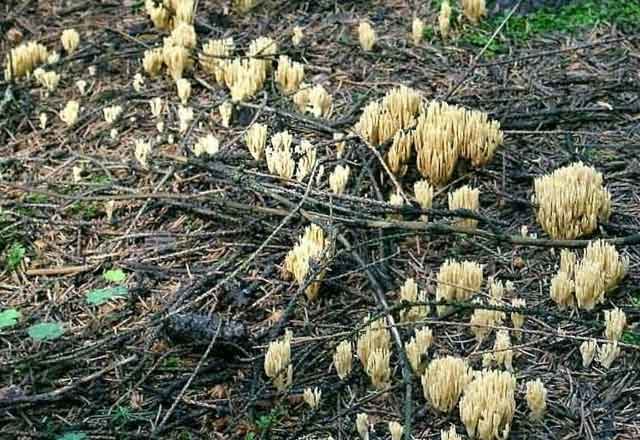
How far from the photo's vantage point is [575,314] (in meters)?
3.59

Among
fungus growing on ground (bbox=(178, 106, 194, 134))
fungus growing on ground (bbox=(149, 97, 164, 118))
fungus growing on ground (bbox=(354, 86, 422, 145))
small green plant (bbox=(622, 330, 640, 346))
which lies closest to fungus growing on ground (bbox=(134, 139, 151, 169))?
fungus growing on ground (bbox=(178, 106, 194, 134))

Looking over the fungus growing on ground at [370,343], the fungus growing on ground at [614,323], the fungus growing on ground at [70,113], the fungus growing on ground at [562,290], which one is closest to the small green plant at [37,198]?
the fungus growing on ground at [70,113]

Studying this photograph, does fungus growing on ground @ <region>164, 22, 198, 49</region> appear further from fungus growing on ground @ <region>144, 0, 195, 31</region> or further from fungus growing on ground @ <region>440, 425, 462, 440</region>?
fungus growing on ground @ <region>440, 425, 462, 440</region>

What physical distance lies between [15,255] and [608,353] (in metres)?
2.86

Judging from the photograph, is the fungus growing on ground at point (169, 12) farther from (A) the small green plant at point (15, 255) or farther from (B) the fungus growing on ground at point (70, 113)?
(A) the small green plant at point (15, 255)

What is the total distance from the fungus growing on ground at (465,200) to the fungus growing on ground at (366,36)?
6.17 feet

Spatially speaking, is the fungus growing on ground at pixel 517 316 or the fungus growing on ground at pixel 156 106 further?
the fungus growing on ground at pixel 156 106

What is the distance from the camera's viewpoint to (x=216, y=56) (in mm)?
5477

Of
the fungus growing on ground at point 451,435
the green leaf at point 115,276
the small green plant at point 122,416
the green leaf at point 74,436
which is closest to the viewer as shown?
the fungus growing on ground at point 451,435

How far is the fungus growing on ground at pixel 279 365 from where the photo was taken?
3.37 meters

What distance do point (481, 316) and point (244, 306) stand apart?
1070mm

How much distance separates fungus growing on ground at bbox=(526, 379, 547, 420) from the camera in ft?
10.2

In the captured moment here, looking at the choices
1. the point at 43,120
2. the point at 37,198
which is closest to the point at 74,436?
the point at 37,198

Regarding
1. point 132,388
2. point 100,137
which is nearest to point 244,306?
point 132,388
